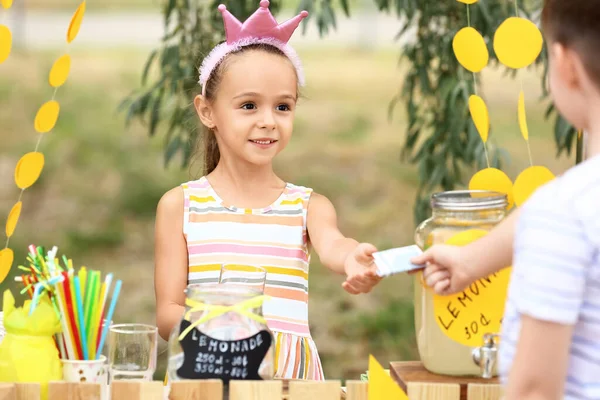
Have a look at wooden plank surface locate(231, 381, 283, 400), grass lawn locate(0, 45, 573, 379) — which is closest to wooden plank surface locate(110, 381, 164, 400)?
wooden plank surface locate(231, 381, 283, 400)

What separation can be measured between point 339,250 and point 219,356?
46 centimetres

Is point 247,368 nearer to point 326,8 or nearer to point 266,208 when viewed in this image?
point 266,208

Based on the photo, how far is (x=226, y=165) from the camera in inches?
73.4

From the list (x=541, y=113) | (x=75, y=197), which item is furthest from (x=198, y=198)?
(x=541, y=113)

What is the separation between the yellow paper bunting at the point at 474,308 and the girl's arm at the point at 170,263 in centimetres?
56

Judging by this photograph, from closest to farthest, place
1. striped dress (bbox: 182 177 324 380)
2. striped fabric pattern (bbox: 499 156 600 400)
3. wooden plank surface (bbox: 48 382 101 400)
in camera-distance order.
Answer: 1. striped fabric pattern (bbox: 499 156 600 400)
2. wooden plank surface (bbox: 48 382 101 400)
3. striped dress (bbox: 182 177 324 380)

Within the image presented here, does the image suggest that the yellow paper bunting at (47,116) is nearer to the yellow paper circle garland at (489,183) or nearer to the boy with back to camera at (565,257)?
the yellow paper circle garland at (489,183)

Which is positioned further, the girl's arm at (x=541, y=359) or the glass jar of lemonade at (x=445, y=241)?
the glass jar of lemonade at (x=445, y=241)

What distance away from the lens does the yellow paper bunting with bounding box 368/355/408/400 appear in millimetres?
1316

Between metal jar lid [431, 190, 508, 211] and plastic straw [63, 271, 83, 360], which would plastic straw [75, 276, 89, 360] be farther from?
metal jar lid [431, 190, 508, 211]

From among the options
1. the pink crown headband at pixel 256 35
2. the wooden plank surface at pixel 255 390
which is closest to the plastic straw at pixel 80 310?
the wooden plank surface at pixel 255 390

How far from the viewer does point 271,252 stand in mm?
1820

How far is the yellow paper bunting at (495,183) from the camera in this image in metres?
1.57

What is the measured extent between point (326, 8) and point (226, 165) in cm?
91
